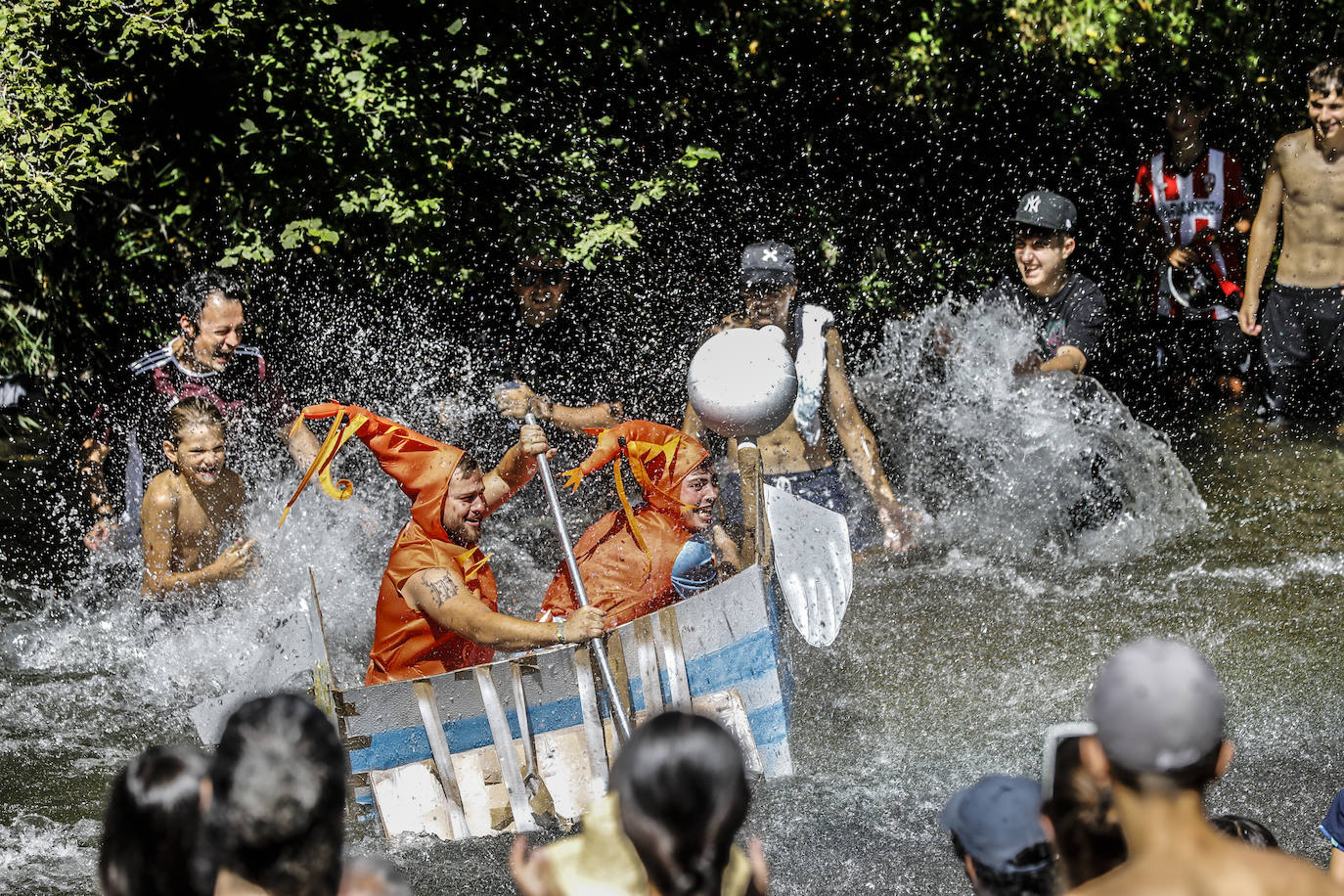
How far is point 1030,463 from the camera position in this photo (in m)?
6.88

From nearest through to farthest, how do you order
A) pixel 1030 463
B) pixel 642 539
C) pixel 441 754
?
pixel 441 754
pixel 642 539
pixel 1030 463

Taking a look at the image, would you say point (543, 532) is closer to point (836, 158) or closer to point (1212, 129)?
point (836, 158)

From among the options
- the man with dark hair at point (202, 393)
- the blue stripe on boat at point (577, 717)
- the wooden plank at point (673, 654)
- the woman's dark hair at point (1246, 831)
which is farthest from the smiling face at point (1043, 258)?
the woman's dark hair at point (1246, 831)

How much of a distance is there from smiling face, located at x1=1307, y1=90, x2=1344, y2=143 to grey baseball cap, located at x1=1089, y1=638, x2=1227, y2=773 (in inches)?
217

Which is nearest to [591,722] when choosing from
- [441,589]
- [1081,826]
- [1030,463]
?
[441,589]

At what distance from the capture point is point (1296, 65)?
760 cm

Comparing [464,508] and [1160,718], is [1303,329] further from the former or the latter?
[1160,718]

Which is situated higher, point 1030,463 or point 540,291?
point 540,291

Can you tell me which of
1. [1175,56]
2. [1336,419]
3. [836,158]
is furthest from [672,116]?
[1336,419]

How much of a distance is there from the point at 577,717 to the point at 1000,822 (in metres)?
2.31

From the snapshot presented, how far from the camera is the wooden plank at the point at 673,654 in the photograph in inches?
163

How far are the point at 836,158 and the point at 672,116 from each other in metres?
1.11

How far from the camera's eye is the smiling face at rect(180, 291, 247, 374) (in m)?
5.67

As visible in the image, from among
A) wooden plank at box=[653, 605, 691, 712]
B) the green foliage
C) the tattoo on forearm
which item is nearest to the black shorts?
the green foliage
